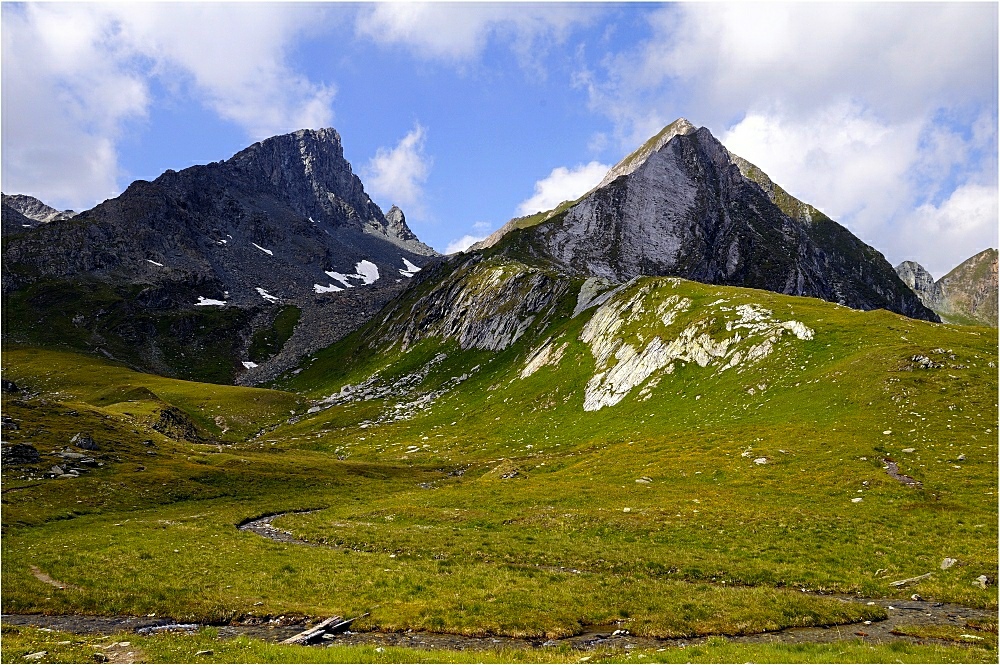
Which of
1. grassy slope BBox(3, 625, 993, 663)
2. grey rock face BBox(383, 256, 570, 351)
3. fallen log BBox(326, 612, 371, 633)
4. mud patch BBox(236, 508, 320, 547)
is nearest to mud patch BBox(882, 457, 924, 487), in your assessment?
grassy slope BBox(3, 625, 993, 663)

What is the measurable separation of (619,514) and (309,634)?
89.5 ft

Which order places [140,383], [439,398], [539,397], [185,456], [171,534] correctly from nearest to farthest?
[171,534] → [185,456] → [539,397] → [439,398] → [140,383]

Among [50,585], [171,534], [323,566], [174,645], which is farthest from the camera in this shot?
[171,534]

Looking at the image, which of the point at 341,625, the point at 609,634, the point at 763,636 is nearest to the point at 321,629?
the point at 341,625

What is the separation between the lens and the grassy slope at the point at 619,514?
87.0 feet

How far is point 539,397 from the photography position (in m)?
106

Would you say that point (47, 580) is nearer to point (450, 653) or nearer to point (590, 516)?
point (450, 653)

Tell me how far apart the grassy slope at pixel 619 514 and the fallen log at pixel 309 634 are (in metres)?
1.85

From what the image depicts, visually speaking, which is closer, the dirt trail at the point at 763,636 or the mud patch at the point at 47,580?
the dirt trail at the point at 763,636

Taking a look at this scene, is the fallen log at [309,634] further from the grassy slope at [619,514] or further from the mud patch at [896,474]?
the mud patch at [896,474]

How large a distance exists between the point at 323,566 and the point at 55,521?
2779 centimetres

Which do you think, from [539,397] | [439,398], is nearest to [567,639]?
[539,397]

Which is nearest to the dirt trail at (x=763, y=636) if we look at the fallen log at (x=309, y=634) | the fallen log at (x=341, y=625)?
the fallen log at (x=341, y=625)

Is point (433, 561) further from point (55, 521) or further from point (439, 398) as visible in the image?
point (439, 398)
